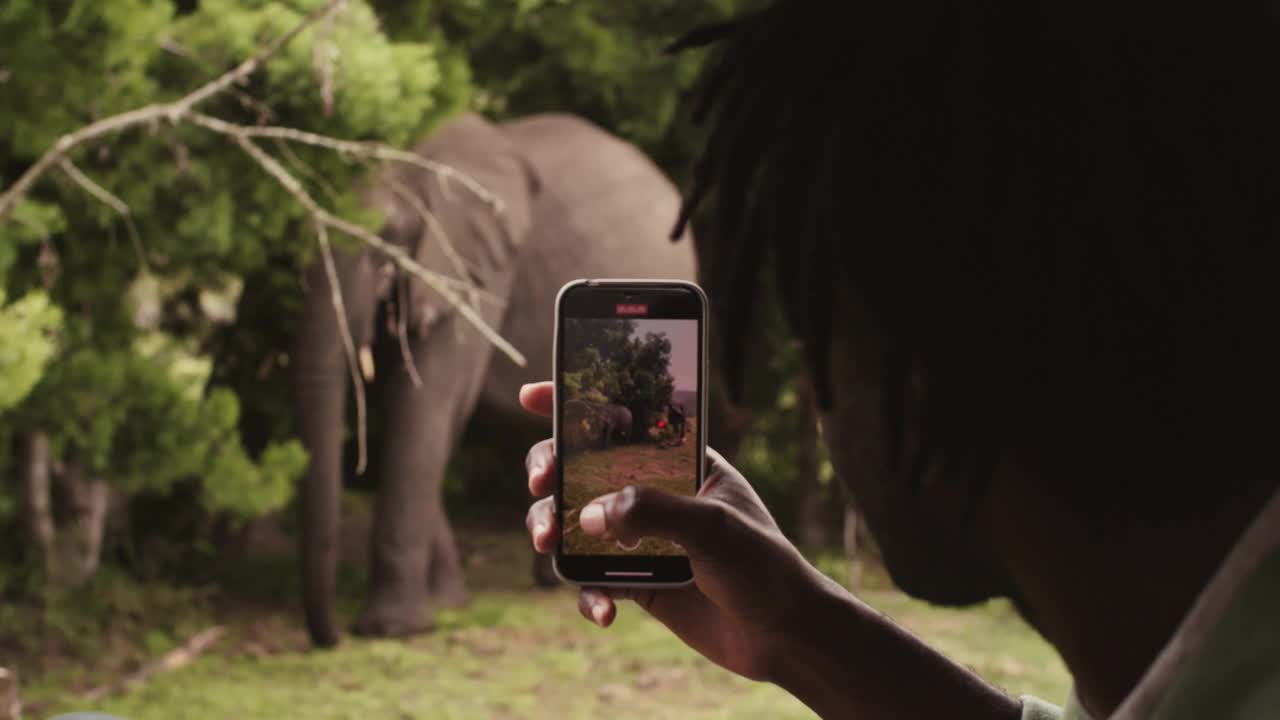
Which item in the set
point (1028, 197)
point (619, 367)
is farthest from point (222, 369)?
point (1028, 197)

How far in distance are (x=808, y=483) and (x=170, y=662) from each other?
1368 mm

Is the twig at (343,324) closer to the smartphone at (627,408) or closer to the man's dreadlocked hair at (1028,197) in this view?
the smartphone at (627,408)

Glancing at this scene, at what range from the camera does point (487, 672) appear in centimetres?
192

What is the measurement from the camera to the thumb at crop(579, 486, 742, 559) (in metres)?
0.45

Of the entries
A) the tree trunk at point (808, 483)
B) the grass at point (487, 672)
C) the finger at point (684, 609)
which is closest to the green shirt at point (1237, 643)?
the finger at point (684, 609)

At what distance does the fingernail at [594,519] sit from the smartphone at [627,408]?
13 centimetres

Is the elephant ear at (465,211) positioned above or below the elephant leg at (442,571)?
above

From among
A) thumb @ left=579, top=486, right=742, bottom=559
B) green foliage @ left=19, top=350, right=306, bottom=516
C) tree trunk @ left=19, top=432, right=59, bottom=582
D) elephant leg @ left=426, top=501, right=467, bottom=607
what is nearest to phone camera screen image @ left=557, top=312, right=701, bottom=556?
thumb @ left=579, top=486, right=742, bottom=559

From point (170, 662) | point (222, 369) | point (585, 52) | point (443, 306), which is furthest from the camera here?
point (585, 52)

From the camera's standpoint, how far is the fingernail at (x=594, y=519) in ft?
1.51

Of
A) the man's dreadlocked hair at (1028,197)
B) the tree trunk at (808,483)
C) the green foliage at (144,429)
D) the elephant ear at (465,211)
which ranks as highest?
the man's dreadlocked hair at (1028,197)

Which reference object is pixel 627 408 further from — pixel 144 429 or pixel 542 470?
pixel 144 429

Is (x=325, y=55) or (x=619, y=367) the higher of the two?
(x=325, y=55)

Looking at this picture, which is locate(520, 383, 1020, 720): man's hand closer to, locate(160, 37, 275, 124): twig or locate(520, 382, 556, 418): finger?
locate(520, 382, 556, 418): finger
